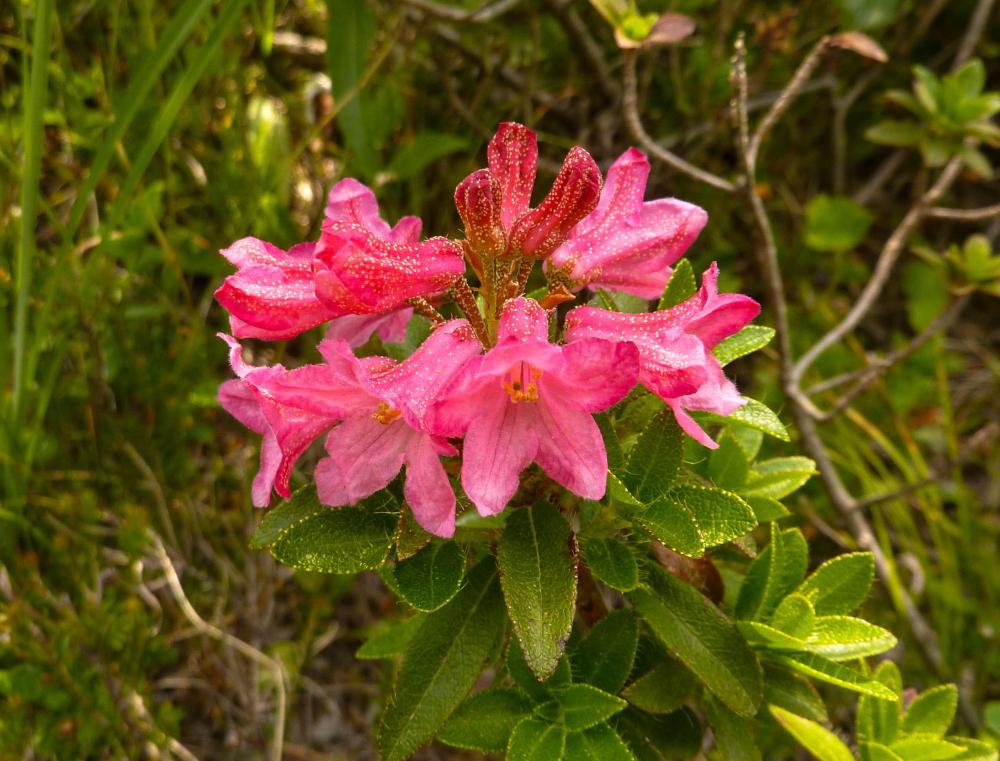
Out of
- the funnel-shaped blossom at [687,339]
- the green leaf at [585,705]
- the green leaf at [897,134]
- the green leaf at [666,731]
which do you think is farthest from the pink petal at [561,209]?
the green leaf at [897,134]

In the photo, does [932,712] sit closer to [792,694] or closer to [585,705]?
[792,694]

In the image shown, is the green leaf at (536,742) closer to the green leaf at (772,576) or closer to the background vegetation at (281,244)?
the green leaf at (772,576)

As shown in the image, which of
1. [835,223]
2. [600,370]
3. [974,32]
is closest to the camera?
[600,370]

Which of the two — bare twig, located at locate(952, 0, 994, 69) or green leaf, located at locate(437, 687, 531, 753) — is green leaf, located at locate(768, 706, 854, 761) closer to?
green leaf, located at locate(437, 687, 531, 753)

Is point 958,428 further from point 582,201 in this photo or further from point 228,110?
point 228,110

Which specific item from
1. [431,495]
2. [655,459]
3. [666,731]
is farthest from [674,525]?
[666,731]

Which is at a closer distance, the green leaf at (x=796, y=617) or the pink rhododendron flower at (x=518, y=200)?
the pink rhododendron flower at (x=518, y=200)
